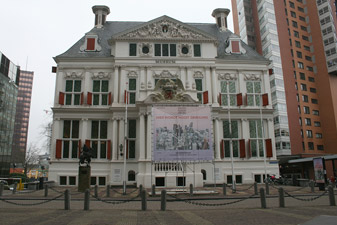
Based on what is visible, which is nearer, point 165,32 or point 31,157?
point 165,32

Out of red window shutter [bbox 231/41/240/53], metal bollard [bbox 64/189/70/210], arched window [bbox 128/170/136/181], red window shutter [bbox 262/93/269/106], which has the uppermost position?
red window shutter [bbox 231/41/240/53]

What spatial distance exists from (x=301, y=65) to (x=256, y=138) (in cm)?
3327

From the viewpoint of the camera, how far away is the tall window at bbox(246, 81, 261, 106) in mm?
30109

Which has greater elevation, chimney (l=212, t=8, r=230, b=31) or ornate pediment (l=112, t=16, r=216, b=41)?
chimney (l=212, t=8, r=230, b=31)

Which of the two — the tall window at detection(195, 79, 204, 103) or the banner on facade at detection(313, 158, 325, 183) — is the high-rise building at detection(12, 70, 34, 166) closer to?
the tall window at detection(195, 79, 204, 103)

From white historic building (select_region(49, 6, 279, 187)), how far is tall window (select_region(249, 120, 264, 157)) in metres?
0.11

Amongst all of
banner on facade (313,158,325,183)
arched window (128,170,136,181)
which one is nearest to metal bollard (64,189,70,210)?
arched window (128,170,136,181)

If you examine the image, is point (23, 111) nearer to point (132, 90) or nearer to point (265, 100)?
point (132, 90)

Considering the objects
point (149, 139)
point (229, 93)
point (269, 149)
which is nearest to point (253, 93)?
point (229, 93)

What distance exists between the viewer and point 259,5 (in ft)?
185

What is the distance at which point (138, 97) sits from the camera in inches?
1070

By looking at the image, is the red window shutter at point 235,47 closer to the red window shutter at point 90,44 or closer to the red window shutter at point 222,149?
the red window shutter at point 222,149

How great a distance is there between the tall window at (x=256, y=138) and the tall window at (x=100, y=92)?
51.9ft

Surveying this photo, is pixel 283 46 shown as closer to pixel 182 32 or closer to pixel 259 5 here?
pixel 259 5
